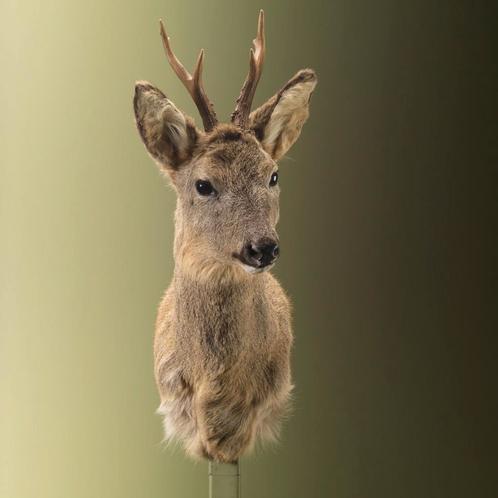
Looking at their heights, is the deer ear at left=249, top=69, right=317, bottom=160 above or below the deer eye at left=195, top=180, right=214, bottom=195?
above

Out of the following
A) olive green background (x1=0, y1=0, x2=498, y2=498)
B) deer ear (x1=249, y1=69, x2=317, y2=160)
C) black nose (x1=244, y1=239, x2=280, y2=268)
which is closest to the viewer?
black nose (x1=244, y1=239, x2=280, y2=268)

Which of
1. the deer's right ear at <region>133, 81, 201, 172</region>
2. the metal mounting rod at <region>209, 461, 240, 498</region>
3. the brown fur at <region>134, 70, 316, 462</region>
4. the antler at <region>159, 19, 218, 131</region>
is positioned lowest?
the metal mounting rod at <region>209, 461, 240, 498</region>

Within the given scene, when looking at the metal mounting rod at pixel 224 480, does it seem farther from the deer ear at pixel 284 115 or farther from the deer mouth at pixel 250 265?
the deer ear at pixel 284 115

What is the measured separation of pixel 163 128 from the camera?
2.54 meters

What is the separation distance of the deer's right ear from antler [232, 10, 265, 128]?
132 millimetres

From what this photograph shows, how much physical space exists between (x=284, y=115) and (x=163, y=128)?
0.35m

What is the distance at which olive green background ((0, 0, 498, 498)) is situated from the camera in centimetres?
281

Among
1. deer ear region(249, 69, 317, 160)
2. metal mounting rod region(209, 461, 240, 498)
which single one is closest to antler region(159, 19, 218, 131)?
deer ear region(249, 69, 317, 160)

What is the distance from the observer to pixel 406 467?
2.86m

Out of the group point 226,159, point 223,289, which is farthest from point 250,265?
point 226,159

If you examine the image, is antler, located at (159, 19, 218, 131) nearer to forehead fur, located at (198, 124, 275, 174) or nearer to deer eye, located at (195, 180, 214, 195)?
forehead fur, located at (198, 124, 275, 174)

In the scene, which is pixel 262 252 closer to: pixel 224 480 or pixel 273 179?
pixel 273 179

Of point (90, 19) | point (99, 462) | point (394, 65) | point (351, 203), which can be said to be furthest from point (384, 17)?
point (99, 462)

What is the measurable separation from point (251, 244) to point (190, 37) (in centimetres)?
86
